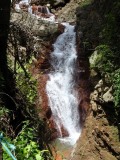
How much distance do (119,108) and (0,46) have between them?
4.16 meters

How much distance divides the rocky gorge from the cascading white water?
0.76ft

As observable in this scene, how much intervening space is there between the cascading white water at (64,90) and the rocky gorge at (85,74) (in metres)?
0.23

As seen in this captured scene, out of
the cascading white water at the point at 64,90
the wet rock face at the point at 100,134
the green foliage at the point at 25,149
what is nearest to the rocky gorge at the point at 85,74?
the wet rock face at the point at 100,134

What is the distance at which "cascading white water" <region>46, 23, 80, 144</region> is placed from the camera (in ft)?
41.6

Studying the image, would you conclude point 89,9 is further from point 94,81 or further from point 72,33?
point 94,81

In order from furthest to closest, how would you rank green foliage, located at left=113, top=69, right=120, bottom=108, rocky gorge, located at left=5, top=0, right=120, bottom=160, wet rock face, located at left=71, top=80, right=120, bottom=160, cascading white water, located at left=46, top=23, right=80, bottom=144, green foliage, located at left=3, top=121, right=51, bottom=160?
cascading white water, located at left=46, top=23, right=80, bottom=144, wet rock face, located at left=71, top=80, right=120, bottom=160, rocky gorge, located at left=5, top=0, right=120, bottom=160, green foliage, located at left=113, top=69, right=120, bottom=108, green foliage, located at left=3, top=121, right=51, bottom=160

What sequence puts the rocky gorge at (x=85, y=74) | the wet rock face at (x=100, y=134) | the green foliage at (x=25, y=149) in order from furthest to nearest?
the wet rock face at (x=100, y=134)
the rocky gorge at (x=85, y=74)
the green foliage at (x=25, y=149)

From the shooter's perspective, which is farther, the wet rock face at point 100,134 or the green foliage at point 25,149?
the wet rock face at point 100,134

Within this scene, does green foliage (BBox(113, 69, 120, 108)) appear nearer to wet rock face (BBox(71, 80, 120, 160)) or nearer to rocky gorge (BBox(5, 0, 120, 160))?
rocky gorge (BBox(5, 0, 120, 160))

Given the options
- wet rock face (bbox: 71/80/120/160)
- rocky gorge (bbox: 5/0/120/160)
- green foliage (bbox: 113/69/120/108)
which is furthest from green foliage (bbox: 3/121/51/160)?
wet rock face (bbox: 71/80/120/160)

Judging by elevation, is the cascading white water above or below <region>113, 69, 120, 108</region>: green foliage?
below

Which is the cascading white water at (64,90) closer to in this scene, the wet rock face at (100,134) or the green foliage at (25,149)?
the wet rock face at (100,134)

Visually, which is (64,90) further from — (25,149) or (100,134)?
(25,149)

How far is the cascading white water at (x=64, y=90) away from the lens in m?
12.7
